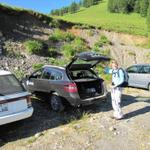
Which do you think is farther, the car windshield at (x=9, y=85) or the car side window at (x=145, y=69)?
the car side window at (x=145, y=69)

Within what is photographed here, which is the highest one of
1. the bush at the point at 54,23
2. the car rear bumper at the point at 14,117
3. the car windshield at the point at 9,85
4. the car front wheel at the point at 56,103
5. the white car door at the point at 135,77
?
the bush at the point at 54,23

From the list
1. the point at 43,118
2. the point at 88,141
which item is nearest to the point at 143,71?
the point at 43,118

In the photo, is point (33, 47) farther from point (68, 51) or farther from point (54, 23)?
point (54, 23)

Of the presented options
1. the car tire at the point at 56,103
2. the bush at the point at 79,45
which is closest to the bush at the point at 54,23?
the bush at the point at 79,45

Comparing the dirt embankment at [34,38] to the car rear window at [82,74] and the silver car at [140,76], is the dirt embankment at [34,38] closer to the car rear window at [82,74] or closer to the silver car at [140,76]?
the silver car at [140,76]

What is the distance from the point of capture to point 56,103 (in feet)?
37.1

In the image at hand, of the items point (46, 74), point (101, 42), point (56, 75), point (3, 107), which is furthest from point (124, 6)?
point (3, 107)

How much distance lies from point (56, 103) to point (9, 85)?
272 centimetres

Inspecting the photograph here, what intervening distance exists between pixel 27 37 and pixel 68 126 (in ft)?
56.0

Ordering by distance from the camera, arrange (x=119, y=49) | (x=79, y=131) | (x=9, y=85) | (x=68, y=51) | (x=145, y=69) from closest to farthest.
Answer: (x=9, y=85) → (x=79, y=131) → (x=145, y=69) → (x=68, y=51) → (x=119, y=49)

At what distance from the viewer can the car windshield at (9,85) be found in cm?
871

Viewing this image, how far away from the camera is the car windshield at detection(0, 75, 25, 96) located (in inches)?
343

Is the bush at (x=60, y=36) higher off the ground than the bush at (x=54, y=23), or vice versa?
the bush at (x=54, y=23)

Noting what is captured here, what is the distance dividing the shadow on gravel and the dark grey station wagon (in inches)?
17.1
